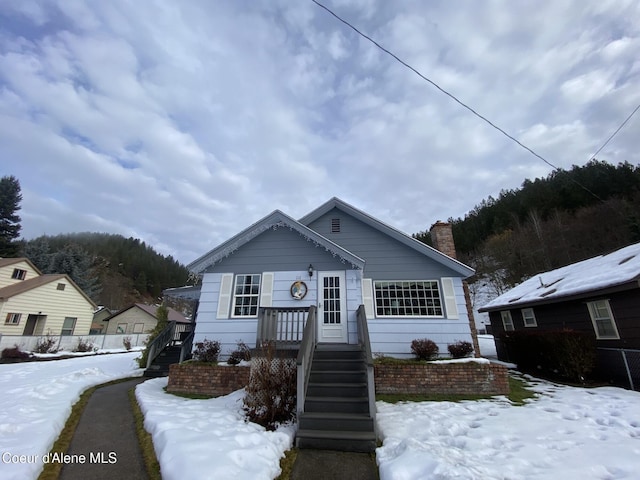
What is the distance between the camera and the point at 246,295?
922 centimetres

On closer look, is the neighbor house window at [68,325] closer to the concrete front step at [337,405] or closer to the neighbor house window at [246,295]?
the neighbor house window at [246,295]

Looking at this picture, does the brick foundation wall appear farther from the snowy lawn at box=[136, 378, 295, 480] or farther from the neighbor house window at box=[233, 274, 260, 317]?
the neighbor house window at box=[233, 274, 260, 317]

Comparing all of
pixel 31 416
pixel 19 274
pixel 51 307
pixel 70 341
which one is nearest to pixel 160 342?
pixel 31 416

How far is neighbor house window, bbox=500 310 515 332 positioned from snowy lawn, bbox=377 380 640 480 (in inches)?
337

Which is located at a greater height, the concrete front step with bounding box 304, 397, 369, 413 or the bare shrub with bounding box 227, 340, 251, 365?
the bare shrub with bounding box 227, 340, 251, 365

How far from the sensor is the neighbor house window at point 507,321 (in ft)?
48.4

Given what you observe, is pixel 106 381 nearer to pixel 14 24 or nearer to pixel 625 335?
pixel 14 24

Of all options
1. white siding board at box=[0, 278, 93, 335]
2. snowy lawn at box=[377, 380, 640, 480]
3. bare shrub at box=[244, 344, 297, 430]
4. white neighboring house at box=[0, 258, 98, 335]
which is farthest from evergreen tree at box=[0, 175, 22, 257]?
snowy lawn at box=[377, 380, 640, 480]

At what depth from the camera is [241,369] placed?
7355 millimetres

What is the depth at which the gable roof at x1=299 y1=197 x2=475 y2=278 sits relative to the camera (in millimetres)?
9500

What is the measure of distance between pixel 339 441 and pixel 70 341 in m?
23.6

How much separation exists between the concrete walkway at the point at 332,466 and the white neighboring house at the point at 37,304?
23.4 meters

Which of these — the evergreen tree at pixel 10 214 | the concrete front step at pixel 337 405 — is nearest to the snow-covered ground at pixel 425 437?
the concrete front step at pixel 337 405

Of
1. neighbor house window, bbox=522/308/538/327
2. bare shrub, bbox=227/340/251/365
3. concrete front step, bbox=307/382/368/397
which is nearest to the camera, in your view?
concrete front step, bbox=307/382/368/397
